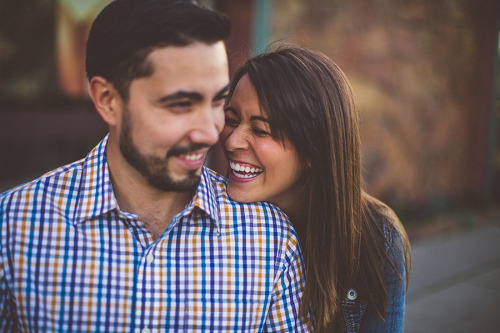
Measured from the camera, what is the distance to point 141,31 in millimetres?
1604

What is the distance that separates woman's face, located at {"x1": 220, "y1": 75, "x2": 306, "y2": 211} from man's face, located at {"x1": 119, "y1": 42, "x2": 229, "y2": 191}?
1.26 ft

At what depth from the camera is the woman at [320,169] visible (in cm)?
207

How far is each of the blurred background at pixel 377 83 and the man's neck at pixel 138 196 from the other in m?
1.53

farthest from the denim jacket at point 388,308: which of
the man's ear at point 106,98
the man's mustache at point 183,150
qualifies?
the man's ear at point 106,98

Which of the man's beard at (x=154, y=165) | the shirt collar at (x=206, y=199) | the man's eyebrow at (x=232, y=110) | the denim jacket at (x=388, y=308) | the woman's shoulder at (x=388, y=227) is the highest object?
the man's eyebrow at (x=232, y=110)

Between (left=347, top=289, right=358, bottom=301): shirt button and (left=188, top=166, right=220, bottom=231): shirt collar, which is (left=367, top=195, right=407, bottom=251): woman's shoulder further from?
(left=188, top=166, right=220, bottom=231): shirt collar

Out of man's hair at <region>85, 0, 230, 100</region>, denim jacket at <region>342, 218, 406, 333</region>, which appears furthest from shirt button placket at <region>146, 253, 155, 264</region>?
denim jacket at <region>342, 218, 406, 333</region>

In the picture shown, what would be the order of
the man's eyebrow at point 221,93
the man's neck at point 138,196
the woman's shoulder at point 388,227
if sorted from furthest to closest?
the woman's shoulder at point 388,227
the man's neck at point 138,196
the man's eyebrow at point 221,93

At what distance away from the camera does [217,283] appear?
68.8 inches

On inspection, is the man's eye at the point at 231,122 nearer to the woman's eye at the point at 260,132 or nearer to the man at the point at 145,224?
the woman's eye at the point at 260,132

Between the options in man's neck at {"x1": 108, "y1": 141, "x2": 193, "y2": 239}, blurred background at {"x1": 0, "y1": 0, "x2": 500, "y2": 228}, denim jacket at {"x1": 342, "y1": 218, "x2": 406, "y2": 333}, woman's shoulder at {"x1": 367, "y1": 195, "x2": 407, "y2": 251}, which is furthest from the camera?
blurred background at {"x1": 0, "y1": 0, "x2": 500, "y2": 228}

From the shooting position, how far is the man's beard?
1685 mm

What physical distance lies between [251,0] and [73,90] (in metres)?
2.21

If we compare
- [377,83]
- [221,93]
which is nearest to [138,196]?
[221,93]
